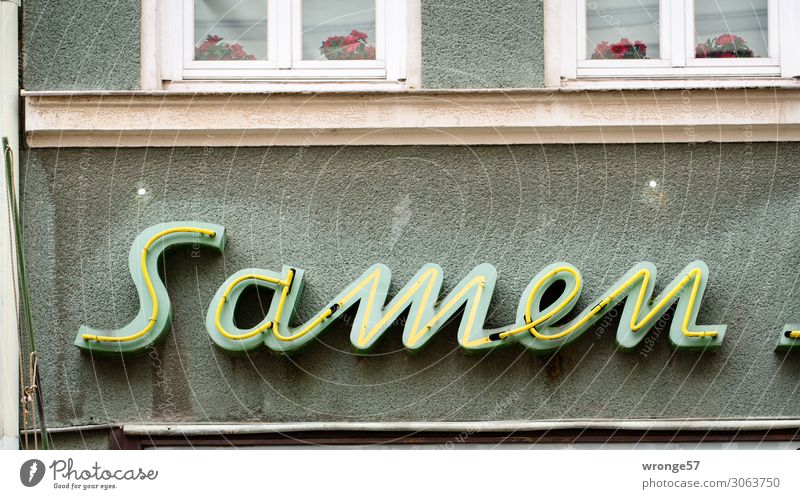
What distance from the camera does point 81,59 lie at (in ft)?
25.8

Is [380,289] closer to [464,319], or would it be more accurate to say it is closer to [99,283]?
[464,319]

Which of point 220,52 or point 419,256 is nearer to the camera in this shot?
point 419,256

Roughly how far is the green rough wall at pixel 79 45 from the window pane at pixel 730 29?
3621 mm

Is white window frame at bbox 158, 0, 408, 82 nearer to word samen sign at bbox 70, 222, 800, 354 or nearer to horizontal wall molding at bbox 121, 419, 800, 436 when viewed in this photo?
word samen sign at bbox 70, 222, 800, 354

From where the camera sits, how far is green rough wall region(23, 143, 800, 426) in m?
7.65

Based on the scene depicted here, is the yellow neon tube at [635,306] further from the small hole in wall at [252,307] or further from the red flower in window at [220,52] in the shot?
the red flower in window at [220,52]

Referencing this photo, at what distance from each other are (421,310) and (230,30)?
227 centimetres

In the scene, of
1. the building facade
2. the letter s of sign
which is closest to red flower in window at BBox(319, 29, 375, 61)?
the building facade

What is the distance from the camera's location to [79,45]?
7.89 meters

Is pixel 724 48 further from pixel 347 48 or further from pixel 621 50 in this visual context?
pixel 347 48

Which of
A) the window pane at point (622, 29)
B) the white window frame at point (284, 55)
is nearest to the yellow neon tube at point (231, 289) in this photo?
the white window frame at point (284, 55)

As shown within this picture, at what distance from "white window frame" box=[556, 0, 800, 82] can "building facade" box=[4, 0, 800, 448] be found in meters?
0.03

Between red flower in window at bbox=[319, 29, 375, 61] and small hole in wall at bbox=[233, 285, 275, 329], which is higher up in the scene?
red flower in window at bbox=[319, 29, 375, 61]
